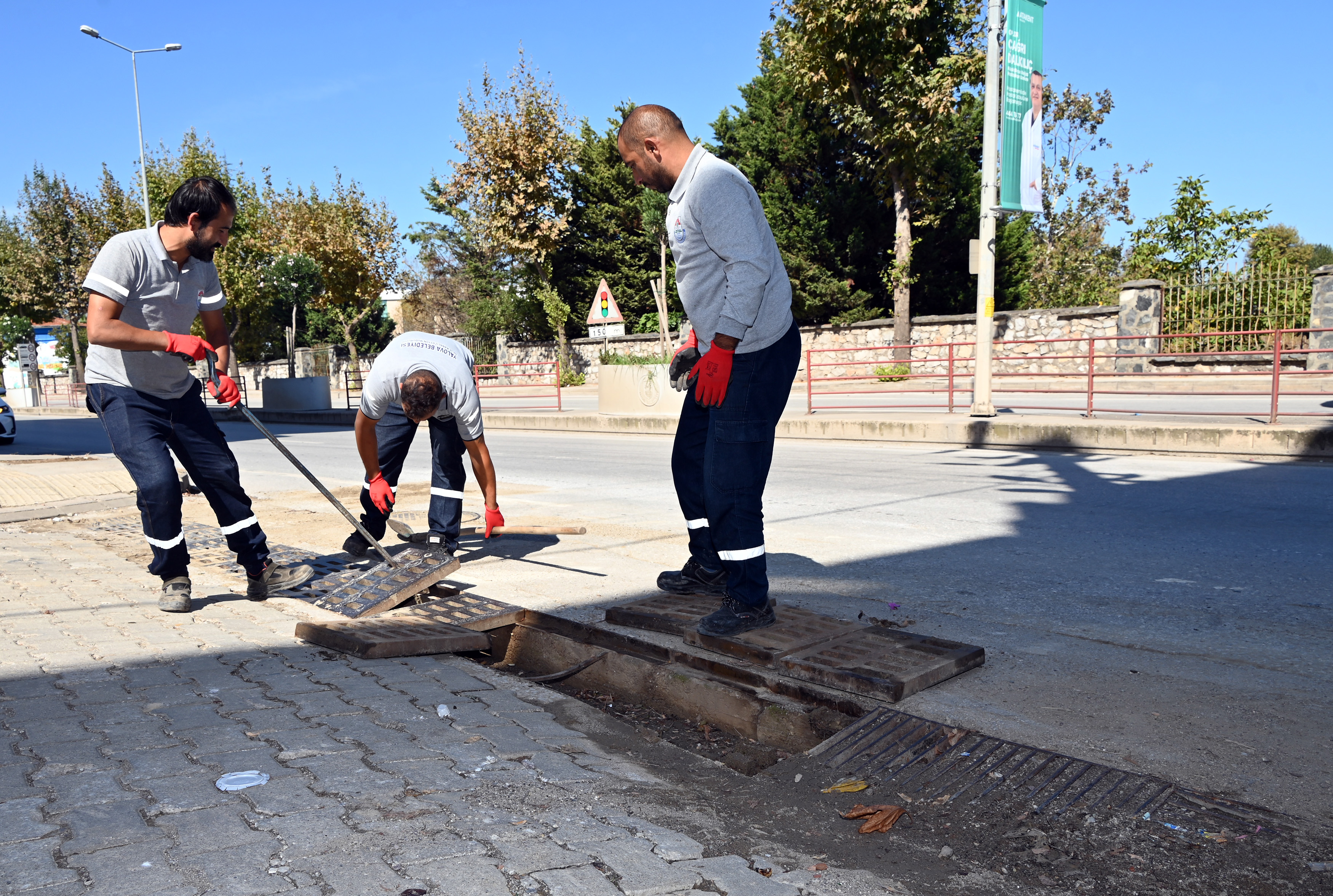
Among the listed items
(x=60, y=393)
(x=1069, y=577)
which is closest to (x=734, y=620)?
(x=1069, y=577)

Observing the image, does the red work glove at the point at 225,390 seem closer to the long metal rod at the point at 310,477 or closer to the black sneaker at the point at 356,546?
the long metal rod at the point at 310,477

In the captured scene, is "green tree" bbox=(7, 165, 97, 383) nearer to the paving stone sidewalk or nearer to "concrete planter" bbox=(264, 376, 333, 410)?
"concrete planter" bbox=(264, 376, 333, 410)

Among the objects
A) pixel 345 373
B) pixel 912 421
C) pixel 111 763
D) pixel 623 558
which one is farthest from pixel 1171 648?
pixel 345 373

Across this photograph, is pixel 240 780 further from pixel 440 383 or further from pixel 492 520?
pixel 492 520

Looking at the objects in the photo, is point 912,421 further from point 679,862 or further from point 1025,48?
point 679,862

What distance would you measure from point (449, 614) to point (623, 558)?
1.40 metres

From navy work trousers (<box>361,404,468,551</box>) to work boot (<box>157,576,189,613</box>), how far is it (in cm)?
94

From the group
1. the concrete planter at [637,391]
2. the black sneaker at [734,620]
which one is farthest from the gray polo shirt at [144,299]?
the concrete planter at [637,391]

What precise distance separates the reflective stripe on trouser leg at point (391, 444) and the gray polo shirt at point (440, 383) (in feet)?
0.45

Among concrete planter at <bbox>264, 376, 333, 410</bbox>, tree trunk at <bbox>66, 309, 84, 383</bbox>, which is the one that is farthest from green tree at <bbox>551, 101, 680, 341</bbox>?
tree trunk at <bbox>66, 309, 84, 383</bbox>

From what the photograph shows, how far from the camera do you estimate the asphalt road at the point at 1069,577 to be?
105 inches

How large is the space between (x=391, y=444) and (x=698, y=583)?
1.90 metres

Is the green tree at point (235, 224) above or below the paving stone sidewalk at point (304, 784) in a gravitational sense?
above

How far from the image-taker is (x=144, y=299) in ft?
13.6
